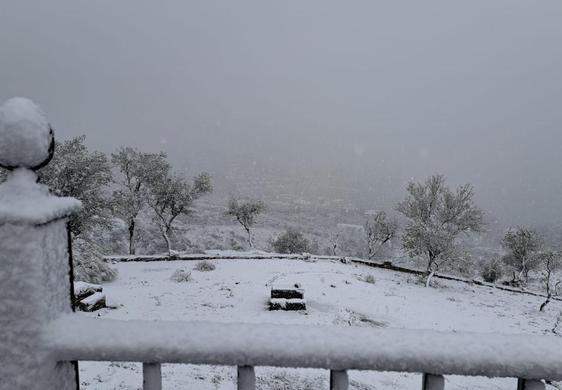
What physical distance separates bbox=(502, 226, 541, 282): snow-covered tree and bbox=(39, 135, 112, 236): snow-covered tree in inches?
1410

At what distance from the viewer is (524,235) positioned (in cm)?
3319

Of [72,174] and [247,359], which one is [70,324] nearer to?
[247,359]

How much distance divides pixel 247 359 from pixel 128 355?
55cm

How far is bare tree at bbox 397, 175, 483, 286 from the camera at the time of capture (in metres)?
22.7

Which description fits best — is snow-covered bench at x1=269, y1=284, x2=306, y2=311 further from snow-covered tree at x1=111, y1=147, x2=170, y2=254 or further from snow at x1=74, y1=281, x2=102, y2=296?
snow-covered tree at x1=111, y1=147, x2=170, y2=254

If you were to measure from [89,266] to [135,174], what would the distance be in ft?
53.1

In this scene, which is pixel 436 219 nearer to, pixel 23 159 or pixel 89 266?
pixel 89 266

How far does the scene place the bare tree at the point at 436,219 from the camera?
22.7 metres

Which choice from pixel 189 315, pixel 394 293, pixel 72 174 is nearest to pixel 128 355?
pixel 189 315

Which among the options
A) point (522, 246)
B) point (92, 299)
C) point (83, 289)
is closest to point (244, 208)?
point (83, 289)

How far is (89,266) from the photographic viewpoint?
15.2 m

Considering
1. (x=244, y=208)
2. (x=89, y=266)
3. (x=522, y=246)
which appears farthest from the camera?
(x=244, y=208)

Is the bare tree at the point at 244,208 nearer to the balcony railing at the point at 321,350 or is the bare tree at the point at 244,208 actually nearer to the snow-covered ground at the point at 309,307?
the snow-covered ground at the point at 309,307

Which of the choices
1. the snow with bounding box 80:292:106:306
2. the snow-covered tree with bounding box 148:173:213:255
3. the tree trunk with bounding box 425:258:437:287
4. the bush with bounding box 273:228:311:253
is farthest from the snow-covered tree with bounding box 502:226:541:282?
the snow with bounding box 80:292:106:306
